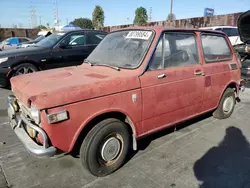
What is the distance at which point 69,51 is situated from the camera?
23.0 feet

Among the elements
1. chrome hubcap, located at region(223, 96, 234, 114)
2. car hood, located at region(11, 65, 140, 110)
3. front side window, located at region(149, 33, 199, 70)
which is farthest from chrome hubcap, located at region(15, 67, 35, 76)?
chrome hubcap, located at region(223, 96, 234, 114)

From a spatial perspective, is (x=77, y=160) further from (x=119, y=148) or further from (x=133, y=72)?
(x=133, y=72)

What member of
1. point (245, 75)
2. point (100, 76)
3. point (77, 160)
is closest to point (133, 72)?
point (100, 76)

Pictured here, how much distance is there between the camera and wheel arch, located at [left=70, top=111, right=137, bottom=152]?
2.45 metres

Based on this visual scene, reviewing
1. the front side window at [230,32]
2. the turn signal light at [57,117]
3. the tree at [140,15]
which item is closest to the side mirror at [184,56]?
the turn signal light at [57,117]

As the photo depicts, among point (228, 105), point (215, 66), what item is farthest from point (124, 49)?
point (228, 105)

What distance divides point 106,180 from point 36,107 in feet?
4.15

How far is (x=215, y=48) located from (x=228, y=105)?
1.28 meters

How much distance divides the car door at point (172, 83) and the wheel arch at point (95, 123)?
219mm

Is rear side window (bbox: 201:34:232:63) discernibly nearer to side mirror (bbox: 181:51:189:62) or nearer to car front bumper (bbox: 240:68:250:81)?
side mirror (bbox: 181:51:189:62)

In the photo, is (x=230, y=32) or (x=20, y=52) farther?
(x=230, y=32)

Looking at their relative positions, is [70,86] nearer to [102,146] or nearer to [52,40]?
[102,146]

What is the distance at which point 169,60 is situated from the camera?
10.7ft

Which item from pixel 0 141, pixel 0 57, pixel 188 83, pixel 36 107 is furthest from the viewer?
pixel 0 57
